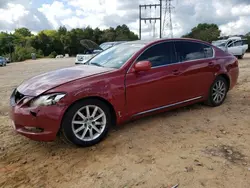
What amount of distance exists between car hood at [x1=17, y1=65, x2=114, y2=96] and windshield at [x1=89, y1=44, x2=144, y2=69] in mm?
256

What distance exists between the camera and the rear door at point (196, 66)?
190 inches

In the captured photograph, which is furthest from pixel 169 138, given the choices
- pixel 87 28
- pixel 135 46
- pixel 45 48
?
pixel 87 28

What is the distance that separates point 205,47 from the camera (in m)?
5.36

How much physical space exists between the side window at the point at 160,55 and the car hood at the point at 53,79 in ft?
2.44

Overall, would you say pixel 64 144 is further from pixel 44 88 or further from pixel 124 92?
pixel 124 92

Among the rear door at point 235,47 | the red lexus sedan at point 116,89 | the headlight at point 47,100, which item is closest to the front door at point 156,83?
the red lexus sedan at point 116,89

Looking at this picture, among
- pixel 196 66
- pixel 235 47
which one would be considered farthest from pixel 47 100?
pixel 235 47

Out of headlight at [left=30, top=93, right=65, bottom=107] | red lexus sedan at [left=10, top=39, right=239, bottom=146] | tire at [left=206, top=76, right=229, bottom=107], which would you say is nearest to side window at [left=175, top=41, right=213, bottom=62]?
red lexus sedan at [left=10, top=39, right=239, bottom=146]

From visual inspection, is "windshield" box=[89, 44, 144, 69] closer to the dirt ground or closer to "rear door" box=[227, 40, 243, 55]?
the dirt ground

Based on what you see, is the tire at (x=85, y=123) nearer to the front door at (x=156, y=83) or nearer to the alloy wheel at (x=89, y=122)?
the alloy wheel at (x=89, y=122)

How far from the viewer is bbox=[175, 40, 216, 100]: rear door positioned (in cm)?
482

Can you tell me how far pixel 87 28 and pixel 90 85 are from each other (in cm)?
8967

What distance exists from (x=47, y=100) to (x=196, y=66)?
9.41 ft

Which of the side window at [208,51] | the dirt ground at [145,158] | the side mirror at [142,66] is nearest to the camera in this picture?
the dirt ground at [145,158]
